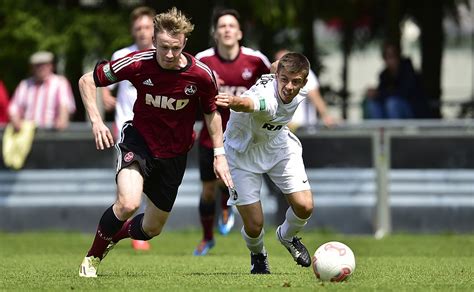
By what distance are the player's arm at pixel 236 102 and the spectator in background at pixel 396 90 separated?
8.88 metres

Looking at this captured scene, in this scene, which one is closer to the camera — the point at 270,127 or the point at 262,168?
the point at 270,127

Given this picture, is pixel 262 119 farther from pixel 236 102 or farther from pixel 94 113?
pixel 94 113

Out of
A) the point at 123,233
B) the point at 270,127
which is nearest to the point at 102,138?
the point at 123,233

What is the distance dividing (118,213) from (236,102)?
1.38 meters

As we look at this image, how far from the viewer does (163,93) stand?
33.7 ft

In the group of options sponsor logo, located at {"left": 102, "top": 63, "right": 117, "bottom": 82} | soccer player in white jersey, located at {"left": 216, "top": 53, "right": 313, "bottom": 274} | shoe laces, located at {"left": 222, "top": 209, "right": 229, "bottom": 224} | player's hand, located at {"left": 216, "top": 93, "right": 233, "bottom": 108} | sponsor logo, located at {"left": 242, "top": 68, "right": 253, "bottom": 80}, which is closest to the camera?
player's hand, located at {"left": 216, "top": 93, "right": 233, "bottom": 108}

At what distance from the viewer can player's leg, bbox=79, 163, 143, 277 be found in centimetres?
995

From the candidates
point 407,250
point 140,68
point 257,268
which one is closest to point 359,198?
point 407,250

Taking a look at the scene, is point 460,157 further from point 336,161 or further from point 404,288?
point 404,288

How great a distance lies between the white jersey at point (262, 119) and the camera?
10.1 meters

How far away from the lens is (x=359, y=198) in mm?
16984

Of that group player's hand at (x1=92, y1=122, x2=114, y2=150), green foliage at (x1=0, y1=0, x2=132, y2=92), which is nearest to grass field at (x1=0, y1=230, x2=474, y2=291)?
player's hand at (x1=92, y1=122, x2=114, y2=150)

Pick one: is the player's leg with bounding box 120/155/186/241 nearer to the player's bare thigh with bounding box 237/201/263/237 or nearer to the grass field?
the grass field

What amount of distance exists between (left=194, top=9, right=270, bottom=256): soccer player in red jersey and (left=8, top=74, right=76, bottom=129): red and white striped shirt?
4599 millimetres
